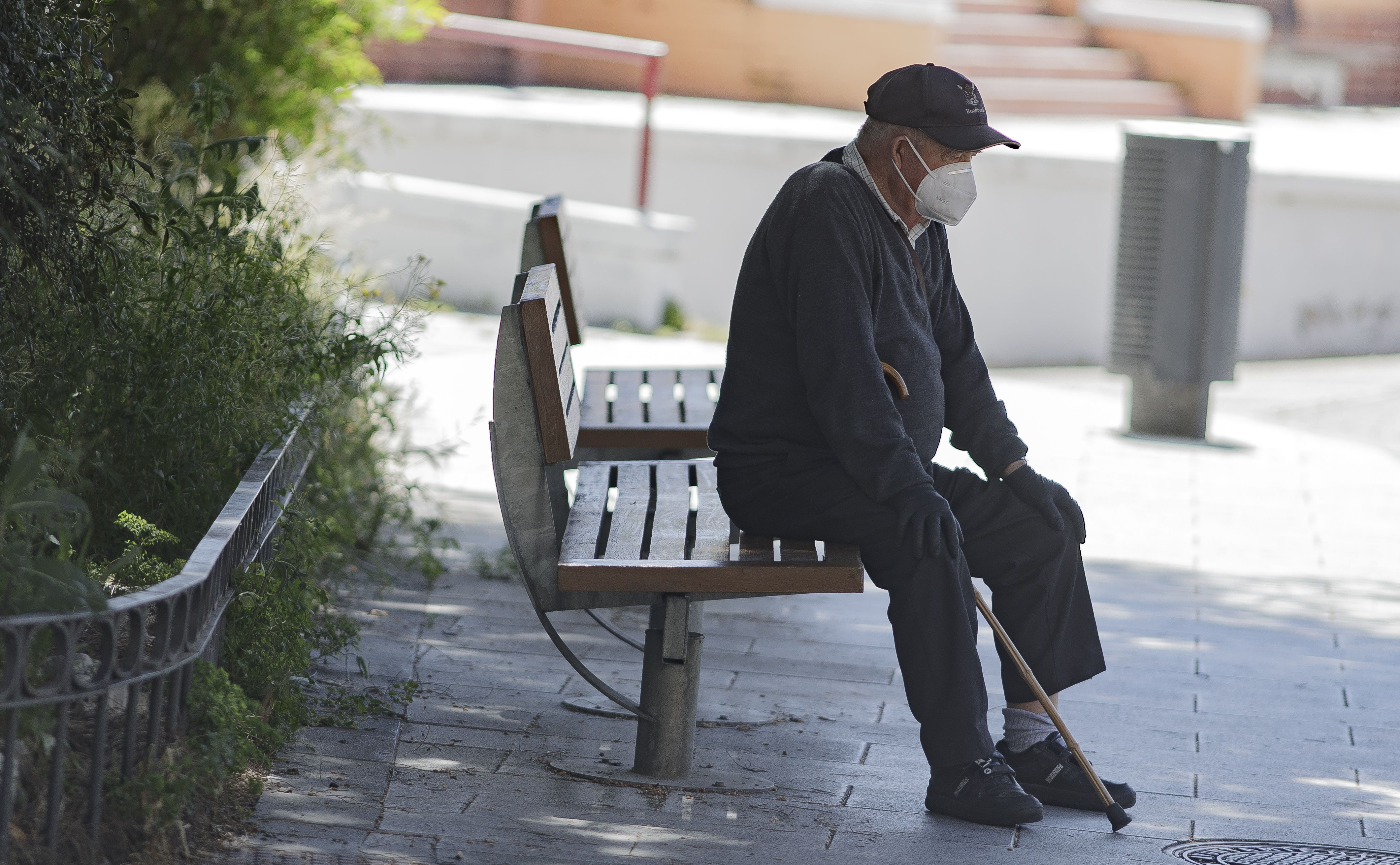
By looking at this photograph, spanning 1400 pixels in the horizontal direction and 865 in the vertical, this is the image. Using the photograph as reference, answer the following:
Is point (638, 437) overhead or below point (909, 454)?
below

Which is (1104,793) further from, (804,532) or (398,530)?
(398,530)

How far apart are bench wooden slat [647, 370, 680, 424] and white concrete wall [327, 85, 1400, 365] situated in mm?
7263

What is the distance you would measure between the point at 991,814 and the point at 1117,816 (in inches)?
11.2

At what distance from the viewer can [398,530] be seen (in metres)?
5.81

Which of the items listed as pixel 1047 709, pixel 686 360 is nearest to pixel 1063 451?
pixel 686 360

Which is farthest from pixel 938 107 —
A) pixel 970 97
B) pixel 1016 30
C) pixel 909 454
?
pixel 1016 30

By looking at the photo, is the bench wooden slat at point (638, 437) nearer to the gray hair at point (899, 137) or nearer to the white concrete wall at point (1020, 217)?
the gray hair at point (899, 137)

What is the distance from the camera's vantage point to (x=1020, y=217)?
43.0ft

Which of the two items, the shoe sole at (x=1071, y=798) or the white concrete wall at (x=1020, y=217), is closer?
the shoe sole at (x=1071, y=798)

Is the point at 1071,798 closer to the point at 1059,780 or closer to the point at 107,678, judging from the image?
the point at 1059,780

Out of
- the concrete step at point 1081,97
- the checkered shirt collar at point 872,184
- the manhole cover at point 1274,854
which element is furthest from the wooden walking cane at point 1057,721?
the concrete step at point 1081,97

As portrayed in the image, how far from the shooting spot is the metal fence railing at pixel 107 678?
2.54 meters

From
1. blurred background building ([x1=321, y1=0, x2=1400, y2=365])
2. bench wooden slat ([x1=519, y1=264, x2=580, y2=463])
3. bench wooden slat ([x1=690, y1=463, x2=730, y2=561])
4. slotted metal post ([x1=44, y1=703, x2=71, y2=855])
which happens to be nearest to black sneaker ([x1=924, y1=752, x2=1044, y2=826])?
bench wooden slat ([x1=690, y1=463, x2=730, y2=561])

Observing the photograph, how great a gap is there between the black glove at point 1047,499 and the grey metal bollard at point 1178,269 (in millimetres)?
5062
